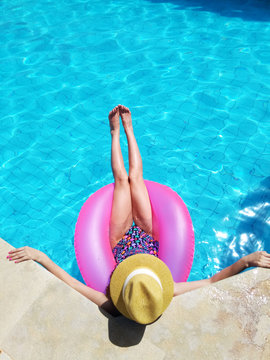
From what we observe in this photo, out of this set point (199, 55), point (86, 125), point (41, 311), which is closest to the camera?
point (41, 311)

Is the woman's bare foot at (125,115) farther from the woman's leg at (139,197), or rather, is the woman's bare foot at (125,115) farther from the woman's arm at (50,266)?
the woman's arm at (50,266)

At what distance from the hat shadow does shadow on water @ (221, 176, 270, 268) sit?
168 cm

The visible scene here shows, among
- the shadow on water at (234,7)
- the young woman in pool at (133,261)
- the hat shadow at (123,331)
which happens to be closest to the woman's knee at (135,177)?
the young woman in pool at (133,261)

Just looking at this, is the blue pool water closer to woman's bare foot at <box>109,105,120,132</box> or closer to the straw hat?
woman's bare foot at <box>109,105,120,132</box>

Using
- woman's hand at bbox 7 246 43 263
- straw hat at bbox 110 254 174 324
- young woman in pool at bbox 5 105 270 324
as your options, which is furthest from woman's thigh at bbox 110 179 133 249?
straw hat at bbox 110 254 174 324

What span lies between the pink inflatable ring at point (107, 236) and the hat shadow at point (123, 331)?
52 cm

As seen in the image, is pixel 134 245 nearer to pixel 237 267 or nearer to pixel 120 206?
pixel 120 206

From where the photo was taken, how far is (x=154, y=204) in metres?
3.12

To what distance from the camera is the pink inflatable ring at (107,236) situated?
107 inches

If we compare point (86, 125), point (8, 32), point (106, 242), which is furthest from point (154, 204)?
point (8, 32)

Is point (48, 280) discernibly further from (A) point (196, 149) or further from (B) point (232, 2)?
(B) point (232, 2)

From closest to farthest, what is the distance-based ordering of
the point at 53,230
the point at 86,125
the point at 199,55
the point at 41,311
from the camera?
the point at 41,311
the point at 53,230
the point at 86,125
the point at 199,55

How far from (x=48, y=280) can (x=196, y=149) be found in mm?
2845

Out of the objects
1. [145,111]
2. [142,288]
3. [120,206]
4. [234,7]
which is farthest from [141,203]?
[234,7]
